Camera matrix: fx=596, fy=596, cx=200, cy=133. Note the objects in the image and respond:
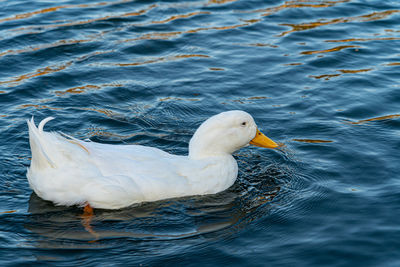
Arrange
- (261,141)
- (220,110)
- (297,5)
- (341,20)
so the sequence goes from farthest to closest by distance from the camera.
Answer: (297,5) < (341,20) < (220,110) < (261,141)

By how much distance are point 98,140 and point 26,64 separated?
2.88 m

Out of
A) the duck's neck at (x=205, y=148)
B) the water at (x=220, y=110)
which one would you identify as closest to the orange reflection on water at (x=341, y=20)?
the water at (x=220, y=110)

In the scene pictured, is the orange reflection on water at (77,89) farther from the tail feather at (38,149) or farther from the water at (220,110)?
the tail feather at (38,149)

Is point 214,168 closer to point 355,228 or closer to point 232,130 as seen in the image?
point 232,130

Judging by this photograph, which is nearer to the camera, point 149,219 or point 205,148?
point 149,219

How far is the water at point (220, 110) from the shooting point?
18.3ft

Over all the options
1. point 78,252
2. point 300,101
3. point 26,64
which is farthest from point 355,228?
point 26,64

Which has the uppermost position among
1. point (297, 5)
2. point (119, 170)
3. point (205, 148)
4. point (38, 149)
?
point (297, 5)

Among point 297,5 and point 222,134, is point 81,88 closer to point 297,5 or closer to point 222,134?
point 222,134

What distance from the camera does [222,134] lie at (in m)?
6.71

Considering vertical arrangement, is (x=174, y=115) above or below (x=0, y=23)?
below

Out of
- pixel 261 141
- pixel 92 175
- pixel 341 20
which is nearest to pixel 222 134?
pixel 261 141

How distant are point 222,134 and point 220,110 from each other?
195cm

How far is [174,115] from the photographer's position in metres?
8.46
